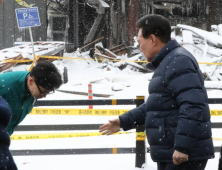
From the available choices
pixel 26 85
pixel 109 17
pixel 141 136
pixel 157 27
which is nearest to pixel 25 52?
pixel 109 17

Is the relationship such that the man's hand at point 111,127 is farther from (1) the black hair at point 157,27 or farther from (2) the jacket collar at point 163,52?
(1) the black hair at point 157,27

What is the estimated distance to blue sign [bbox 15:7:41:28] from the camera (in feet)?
49.4

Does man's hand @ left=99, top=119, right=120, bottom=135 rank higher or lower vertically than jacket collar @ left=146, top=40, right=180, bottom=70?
lower

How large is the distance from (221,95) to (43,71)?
1072cm

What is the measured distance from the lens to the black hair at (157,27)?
2.67 meters

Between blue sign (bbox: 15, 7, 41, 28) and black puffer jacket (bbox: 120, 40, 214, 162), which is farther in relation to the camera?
blue sign (bbox: 15, 7, 41, 28)

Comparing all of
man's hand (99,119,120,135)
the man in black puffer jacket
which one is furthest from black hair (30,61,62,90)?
the man in black puffer jacket

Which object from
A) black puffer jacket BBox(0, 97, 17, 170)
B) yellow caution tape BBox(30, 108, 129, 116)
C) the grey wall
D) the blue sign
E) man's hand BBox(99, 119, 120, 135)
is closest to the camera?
black puffer jacket BBox(0, 97, 17, 170)

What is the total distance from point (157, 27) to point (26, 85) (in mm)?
1124

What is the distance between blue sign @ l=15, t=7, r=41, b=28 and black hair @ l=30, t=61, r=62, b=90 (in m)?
12.5

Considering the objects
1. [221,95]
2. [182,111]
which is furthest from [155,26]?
[221,95]

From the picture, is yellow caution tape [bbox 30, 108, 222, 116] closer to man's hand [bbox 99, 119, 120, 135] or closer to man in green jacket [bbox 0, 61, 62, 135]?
man's hand [bbox 99, 119, 120, 135]

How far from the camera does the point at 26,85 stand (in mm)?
3057

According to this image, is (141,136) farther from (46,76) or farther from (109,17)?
(109,17)
